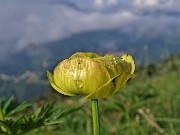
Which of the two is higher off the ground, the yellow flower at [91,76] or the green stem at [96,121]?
the yellow flower at [91,76]

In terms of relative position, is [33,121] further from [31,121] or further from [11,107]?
[11,107]

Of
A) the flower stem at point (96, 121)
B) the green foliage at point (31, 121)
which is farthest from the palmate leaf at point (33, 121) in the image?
the flower stem at point (96, 121)

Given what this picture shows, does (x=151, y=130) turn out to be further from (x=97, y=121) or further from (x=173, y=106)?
(x=97, y=121)

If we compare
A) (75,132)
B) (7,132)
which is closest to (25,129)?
(7,132)

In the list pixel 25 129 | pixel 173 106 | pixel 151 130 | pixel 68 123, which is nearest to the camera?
pixel 25 129

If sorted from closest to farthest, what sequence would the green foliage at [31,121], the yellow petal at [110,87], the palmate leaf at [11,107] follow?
the yellow petal at [110,87], the green foliage at [31,121], the palmate leaf at [11,107]

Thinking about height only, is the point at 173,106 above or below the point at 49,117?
above

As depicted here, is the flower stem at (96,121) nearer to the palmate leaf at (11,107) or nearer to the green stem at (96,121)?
the green stem at (96,121)
